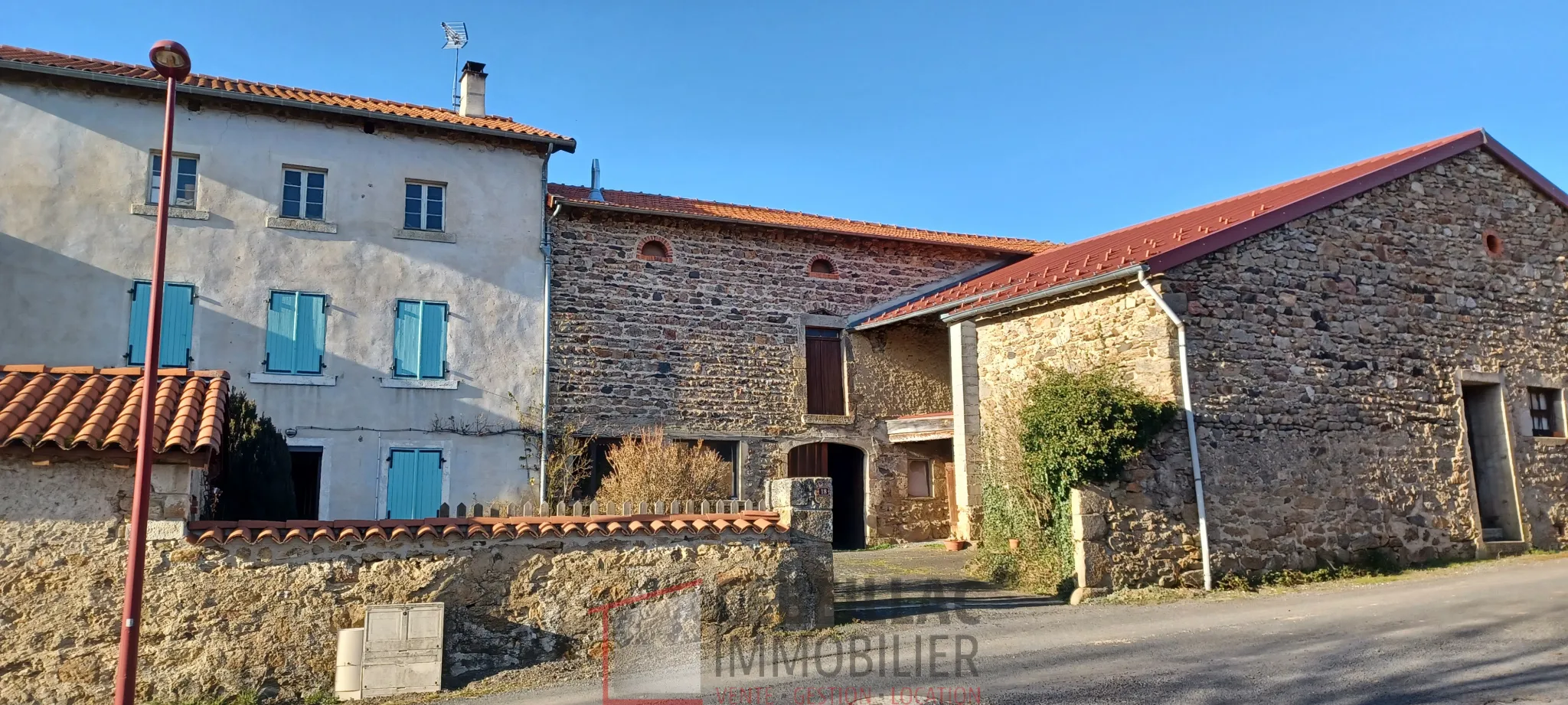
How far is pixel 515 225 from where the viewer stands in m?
13.9

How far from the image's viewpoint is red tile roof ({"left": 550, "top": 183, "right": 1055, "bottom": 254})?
14523 millimetres

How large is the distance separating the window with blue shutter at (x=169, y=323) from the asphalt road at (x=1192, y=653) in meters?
7.90

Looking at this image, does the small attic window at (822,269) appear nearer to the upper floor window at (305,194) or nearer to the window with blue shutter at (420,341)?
the window with blue shutter at (420,341)

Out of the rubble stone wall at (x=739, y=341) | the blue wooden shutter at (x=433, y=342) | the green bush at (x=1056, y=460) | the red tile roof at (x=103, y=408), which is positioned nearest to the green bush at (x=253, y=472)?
the red tile roof at (x=103, y=408)

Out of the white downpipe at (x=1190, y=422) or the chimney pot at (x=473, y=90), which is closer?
the white downpipe at (x=1190, y=422)

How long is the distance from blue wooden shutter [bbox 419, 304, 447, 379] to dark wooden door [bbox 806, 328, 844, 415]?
17.4 feet

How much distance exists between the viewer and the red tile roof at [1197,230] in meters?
A: 11.0

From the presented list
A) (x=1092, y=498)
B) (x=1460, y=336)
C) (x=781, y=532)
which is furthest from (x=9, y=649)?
(x=1460, y=336)

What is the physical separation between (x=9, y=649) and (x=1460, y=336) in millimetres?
14944

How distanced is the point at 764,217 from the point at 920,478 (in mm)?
4709

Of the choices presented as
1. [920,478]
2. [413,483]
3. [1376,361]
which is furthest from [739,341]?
[1376,361]

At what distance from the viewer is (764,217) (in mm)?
15547

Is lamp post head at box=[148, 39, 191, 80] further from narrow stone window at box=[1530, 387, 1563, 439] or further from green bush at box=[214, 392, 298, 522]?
narrow stone window at box=[1530, 387, 1563, 439]

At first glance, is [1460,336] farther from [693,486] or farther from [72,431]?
[72,431]
